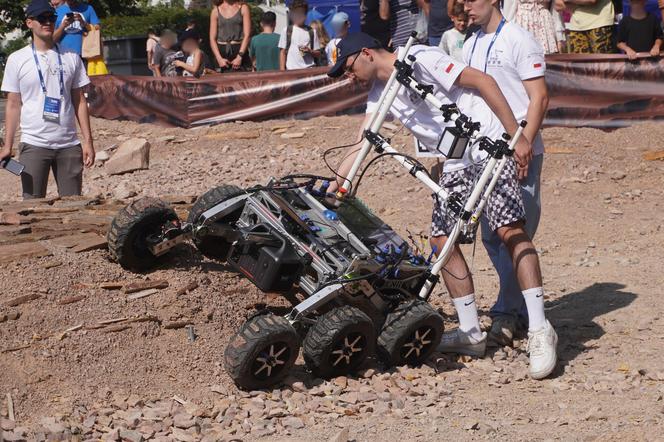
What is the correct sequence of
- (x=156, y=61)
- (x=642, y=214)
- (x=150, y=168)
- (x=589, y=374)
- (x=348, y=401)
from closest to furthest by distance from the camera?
(x=348, y=401)
(x=589, y=374)
(x=642, y=214)
(x=150, y=168)
(x=156, y=61)

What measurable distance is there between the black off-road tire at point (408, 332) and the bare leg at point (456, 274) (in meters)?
0.42

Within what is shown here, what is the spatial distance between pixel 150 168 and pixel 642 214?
20.2ft

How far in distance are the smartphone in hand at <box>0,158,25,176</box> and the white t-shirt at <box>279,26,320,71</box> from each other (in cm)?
775

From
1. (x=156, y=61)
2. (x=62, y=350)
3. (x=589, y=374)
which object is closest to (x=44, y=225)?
(x=62, y=350)

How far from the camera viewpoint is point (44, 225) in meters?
7.15

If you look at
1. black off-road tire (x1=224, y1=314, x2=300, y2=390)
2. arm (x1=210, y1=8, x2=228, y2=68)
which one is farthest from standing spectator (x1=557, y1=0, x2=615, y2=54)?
black off-road tire (x1=224, y1=314, x2=300, y2=390)

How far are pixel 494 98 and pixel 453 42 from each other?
6213mm

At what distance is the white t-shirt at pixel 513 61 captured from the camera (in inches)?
247

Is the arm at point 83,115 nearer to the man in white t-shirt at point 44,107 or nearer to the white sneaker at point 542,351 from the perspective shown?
the man in white t-shirt at point 44,107

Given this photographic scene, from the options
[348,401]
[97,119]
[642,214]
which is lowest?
[97,119]

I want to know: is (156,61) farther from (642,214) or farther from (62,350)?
(62,350)

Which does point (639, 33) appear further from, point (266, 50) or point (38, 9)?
point (38, 9)

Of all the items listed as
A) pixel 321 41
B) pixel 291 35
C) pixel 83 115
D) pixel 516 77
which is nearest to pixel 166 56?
pixel 291 35

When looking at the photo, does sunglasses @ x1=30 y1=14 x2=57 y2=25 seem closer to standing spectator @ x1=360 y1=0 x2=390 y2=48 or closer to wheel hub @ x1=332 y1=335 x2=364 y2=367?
wheel hub @ x1=332 y1=335 x2=364 y2=367
